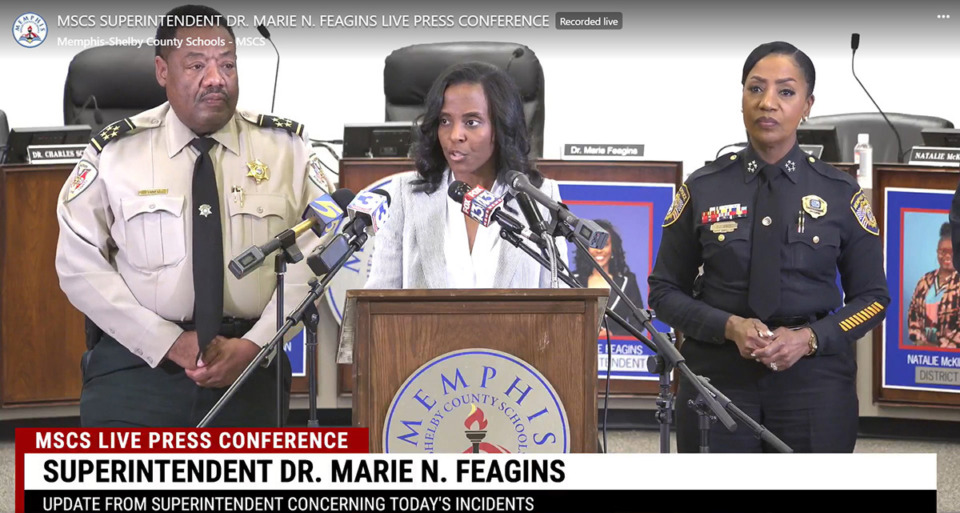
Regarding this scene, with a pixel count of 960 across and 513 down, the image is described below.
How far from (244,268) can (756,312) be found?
3.53 ft

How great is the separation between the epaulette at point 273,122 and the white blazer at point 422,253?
346mm

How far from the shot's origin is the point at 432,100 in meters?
2.72

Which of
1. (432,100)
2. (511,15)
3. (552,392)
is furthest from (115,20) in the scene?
(552,392)

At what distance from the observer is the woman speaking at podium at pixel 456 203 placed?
105 inches

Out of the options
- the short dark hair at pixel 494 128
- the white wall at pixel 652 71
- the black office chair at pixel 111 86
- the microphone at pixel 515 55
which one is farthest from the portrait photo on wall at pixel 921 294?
the black office chair at pixel 111 86

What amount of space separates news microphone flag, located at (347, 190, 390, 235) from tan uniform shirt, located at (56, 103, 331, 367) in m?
0.58

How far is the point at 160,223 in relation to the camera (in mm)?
2715

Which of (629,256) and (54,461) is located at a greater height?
(629,256)

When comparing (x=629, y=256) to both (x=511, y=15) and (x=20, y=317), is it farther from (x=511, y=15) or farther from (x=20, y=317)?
(x=20, y=317)

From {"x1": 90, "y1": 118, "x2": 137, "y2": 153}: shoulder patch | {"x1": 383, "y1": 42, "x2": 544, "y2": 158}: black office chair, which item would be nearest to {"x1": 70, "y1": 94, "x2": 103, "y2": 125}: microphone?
{"x1": 383, "y1": 42, "x2": 544, "y2": 158}: black office chair

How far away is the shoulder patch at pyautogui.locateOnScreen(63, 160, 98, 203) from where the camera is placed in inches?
107

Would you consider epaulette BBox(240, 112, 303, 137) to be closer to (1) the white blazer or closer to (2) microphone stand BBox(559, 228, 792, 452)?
(1) the white blazer

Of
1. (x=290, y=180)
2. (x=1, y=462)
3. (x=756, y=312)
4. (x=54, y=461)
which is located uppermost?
(x=290, y=180)

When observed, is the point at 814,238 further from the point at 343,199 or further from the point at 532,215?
the point at 343,199
